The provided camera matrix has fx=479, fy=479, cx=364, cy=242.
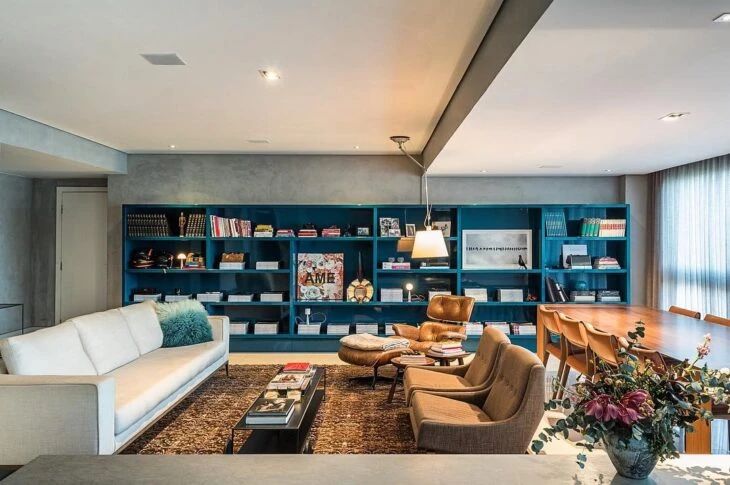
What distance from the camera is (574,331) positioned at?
388 centimetres

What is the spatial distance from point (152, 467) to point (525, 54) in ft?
7.63

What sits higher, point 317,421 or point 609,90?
point 609,90

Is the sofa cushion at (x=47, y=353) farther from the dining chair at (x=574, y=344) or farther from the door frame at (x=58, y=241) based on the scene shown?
the door frame at (x=58, y=241)

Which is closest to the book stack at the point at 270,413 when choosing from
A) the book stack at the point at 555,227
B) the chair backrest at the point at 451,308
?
the chair backrest at the point at 451,308

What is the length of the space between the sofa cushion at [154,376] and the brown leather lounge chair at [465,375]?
5.85ft

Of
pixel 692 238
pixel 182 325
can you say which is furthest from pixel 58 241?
pixel 692 238

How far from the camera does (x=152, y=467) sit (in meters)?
1.22

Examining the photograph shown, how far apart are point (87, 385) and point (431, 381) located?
2.24m

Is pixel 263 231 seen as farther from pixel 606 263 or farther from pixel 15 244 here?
pixel 606 263

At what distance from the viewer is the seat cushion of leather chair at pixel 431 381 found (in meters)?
3.41

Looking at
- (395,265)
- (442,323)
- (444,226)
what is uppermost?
(444,226)

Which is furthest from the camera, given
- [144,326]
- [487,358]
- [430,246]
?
[430,246]

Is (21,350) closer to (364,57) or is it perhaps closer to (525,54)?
(364,57)

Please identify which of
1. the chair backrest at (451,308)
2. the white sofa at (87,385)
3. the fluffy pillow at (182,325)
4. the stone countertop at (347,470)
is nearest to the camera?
the stone countertop at (347,470)
